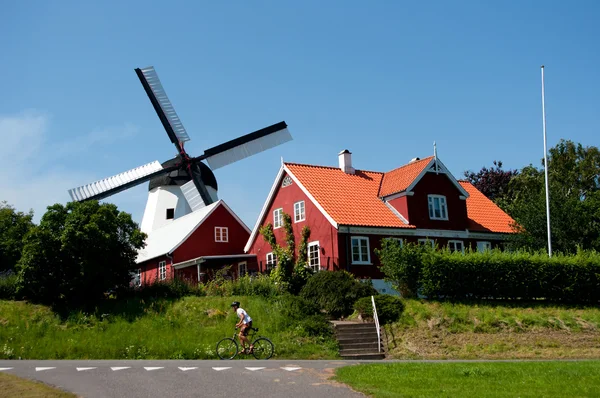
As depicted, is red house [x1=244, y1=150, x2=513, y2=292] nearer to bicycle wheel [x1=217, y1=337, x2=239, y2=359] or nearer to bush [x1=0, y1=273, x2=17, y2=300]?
bicycle wheel [x1=217, y1=337, x2=239, y2=359]

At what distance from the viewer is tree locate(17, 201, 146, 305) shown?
31.8 meters

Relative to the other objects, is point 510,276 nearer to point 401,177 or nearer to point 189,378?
point 401,177

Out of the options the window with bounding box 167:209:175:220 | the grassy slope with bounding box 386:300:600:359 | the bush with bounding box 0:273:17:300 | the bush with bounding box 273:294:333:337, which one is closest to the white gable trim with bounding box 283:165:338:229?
the bush with bounding box 273:294:333:337

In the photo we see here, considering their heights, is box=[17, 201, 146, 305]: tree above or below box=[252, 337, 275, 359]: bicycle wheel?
above

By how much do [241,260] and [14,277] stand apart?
564 inches

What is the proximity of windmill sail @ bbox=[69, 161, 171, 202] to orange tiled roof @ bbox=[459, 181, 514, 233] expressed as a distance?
72.5 ft

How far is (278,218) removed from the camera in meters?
41.1

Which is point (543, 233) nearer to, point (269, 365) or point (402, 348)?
point (402, 348)

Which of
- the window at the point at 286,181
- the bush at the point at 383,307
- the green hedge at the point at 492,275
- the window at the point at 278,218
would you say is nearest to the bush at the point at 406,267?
the green hedge at the point at 492,275

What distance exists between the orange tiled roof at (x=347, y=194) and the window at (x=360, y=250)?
2.86 ft

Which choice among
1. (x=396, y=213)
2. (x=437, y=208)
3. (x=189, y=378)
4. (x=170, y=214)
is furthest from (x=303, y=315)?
(x=170, y=214)

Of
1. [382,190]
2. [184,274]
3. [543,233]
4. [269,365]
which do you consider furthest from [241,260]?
[269,365]

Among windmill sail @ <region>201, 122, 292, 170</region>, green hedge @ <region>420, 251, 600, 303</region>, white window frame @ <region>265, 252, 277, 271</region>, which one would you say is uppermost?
windmill sail @ <region>201, 122, 292, 170</region>

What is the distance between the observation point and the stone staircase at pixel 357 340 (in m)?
25.2
